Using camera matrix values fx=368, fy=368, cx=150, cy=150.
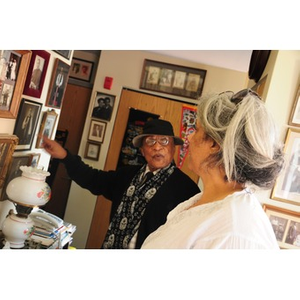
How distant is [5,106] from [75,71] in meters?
2.00

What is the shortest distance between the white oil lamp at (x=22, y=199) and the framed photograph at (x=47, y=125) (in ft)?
0.72

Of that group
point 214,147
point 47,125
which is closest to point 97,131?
point 47,125

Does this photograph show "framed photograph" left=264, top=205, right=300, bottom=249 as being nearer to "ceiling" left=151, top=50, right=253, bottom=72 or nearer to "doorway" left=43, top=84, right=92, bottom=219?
"ceiling" left=151, top=50, right=253, bottom=72

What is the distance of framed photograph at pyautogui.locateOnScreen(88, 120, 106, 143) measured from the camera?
9.16 feet

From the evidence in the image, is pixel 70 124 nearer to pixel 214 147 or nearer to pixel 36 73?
pixel 36 73

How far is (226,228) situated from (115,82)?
232cm

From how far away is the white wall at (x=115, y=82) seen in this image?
2727 mm

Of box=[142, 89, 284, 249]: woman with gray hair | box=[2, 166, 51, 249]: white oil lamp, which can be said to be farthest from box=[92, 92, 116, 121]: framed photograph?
box=[142, 89, 284, 249]: woman with gray hair

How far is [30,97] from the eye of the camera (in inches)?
43.7

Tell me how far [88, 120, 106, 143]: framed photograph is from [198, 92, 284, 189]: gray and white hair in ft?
6.99

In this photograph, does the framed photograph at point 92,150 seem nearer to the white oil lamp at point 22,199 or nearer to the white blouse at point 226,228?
the white oil lamp at point 22,199

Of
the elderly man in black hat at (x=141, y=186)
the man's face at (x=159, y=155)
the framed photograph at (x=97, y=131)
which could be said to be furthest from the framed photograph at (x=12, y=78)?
the framed photograph at (x=97, y=131)
